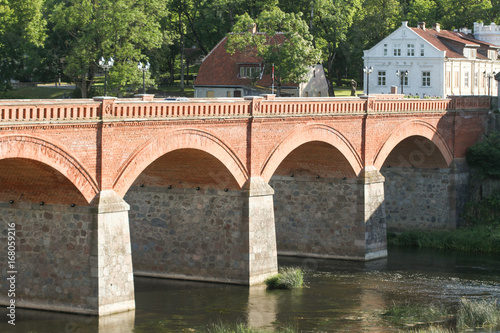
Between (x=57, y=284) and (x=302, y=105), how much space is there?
1459cm

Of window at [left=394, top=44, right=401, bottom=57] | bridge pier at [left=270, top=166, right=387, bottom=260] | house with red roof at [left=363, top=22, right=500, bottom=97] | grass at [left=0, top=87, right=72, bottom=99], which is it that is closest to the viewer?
bridge pier at [left=270, top=166, right=387, bottom=260]

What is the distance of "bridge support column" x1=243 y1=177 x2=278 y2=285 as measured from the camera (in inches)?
1567

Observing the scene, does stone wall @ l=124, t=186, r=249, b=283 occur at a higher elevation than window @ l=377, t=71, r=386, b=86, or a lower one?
lower

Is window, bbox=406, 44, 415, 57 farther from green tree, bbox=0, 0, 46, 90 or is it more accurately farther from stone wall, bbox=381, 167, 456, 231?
green tree, bbox=0, 0, 46, 90

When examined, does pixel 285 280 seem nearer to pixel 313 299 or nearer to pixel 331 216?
pixel 313 299

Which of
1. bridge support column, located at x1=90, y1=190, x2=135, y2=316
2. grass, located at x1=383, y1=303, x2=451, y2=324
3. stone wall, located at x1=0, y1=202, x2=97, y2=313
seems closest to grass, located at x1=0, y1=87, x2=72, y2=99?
stone wall, located at x1=0, y1=202, x2=97, y2=313

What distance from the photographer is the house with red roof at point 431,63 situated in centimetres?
7931

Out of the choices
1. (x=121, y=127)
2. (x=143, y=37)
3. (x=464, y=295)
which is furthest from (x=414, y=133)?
(x=143, y=37)

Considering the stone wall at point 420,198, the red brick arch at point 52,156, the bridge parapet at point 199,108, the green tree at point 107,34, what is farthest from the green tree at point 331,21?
the red brick arch at point 52,156

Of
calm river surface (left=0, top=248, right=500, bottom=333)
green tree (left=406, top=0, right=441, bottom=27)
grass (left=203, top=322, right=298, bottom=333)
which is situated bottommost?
grass (left=203, top=322, right=298, bottom=333)

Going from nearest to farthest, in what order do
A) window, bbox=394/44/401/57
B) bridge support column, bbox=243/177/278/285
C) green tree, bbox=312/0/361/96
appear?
bridge support column, bbox=243/177/278/285, window, bbox=394/44/401/57, green tree, bbox=312/0/361/96

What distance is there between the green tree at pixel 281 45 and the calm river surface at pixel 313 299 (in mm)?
28592

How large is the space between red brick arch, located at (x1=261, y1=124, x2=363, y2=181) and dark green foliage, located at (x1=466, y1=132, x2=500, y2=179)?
11.5 m

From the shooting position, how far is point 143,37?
71.9 m
